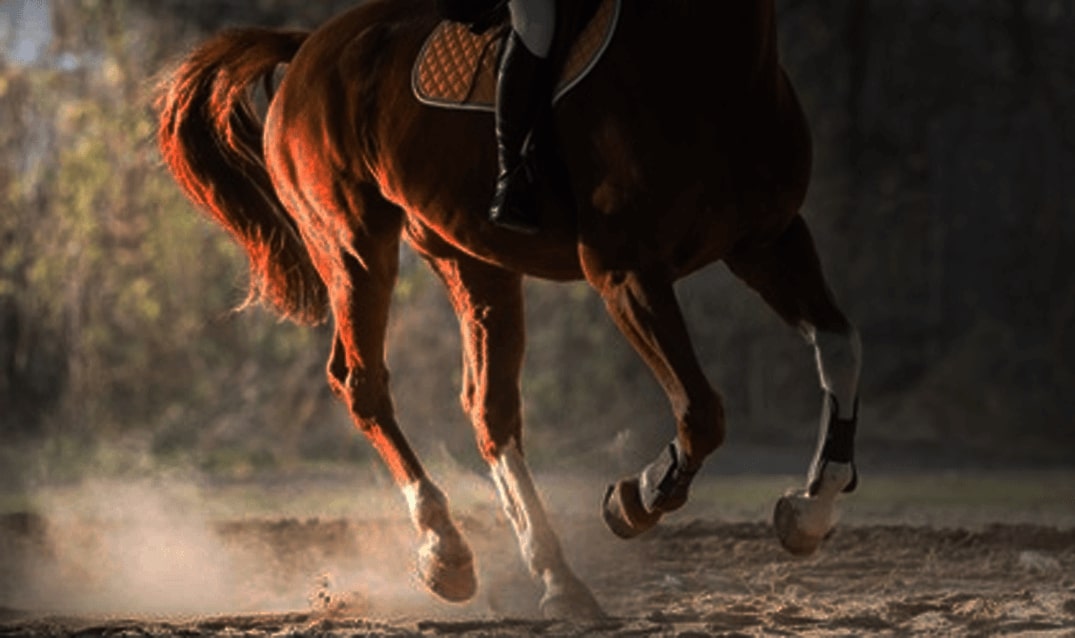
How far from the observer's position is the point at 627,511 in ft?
18.7

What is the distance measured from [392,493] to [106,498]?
6.95ft

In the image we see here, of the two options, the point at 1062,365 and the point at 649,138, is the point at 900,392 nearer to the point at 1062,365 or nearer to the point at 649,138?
the point at 1062,365

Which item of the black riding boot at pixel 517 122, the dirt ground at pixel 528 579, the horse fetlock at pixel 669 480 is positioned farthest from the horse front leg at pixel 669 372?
the dirt ground at pixel 528 579

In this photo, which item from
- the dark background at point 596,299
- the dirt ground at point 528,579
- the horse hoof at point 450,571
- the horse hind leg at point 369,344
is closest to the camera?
the dirt ground at point 528,579

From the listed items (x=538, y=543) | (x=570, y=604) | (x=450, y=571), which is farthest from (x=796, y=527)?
(x=450, y=571)

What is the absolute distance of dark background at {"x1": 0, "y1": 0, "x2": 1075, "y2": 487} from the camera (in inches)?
605

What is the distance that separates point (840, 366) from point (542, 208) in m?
0.99

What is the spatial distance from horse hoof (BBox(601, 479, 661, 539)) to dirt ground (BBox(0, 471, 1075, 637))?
290 mm

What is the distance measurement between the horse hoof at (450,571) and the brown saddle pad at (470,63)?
147cm

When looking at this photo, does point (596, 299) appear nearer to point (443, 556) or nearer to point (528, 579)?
point (528, 579)

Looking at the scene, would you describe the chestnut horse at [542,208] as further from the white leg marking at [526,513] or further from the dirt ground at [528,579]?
the dirt ground at [528,579]

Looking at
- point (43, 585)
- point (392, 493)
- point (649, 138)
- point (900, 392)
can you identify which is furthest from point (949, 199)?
point (649, 138)

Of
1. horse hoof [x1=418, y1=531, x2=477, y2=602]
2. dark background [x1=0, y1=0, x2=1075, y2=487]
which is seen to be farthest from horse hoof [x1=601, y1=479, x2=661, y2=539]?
dark background [x1=0, y1=0, x2=1075, y2=487]

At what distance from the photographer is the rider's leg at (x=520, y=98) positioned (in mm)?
5566
